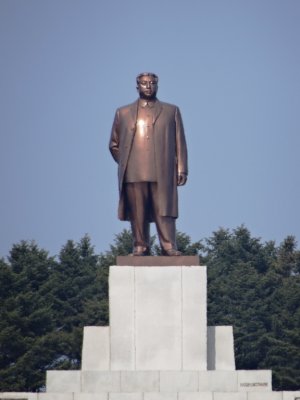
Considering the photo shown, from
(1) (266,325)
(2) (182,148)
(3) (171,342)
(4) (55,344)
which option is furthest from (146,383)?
(1) (266,325)

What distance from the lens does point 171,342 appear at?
25.7 metres

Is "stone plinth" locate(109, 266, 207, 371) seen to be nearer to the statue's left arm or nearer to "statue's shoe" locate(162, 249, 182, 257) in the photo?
"statue's shoe" locate(162, 249, 182, 257)

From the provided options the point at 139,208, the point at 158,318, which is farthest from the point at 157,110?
→ the point at 158,318

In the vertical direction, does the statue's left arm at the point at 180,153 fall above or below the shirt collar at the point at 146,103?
below

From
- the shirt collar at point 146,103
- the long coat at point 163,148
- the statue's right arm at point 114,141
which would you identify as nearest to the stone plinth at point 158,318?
the long coat at point 163,148

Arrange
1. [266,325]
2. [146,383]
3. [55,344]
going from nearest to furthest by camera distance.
Result: [146,383]
[55,344]
[266,325]

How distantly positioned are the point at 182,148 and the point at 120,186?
1.32m

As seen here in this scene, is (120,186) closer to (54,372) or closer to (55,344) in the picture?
(54,372)

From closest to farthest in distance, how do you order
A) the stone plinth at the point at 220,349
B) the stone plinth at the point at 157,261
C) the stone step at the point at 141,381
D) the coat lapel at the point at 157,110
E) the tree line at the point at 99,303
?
the stone step at the point at 141,381, the stone plinth at the point at 157,261, the stone plinth at the point at 220,349, the coat lapel at the point at 157,110, the tree line at the point at 99,303

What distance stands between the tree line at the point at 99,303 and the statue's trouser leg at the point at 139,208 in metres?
14.8

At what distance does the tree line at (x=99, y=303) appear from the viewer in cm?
4206

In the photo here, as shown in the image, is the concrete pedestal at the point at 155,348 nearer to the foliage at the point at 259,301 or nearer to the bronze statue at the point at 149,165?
the bronze statue at the point at 149,165

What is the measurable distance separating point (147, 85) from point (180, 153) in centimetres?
136

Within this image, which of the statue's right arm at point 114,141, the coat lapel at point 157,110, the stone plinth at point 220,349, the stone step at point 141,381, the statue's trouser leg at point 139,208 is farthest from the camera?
the statue's right arm at point 114,141
